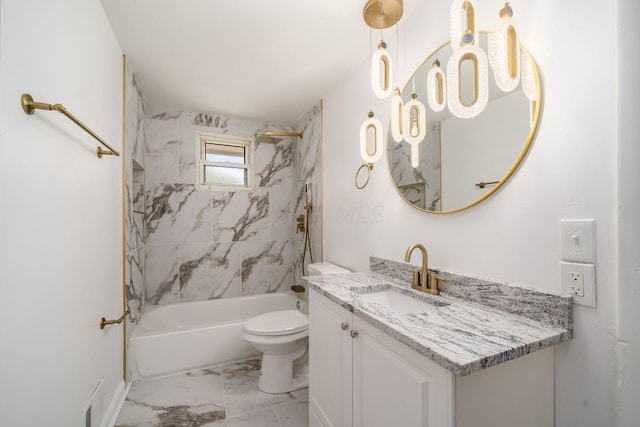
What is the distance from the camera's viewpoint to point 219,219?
3.03 meters

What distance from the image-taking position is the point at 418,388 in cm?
80

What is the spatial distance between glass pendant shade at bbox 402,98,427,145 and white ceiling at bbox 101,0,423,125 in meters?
0.61

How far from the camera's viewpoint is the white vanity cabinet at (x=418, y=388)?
29.0 inches

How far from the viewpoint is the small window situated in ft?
9.88

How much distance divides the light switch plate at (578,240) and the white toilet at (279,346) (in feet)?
4.61

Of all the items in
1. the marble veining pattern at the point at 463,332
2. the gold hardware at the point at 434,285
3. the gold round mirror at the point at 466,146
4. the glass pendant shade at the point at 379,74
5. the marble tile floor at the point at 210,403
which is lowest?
the marble tile floor at the point at 210,403

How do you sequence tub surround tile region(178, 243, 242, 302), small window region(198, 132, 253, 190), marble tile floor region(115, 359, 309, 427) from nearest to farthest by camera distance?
marble tile floor region(115, 359, 309, 427), tub surround tile region(178, 243, 242, 302), small window region(198, 132, 253, 190)

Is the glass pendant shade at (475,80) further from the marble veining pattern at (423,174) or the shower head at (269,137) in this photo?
the shower head at (269,137)

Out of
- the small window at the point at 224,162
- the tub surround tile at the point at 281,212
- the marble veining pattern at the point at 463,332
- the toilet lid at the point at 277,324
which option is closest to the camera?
the marble veining pattern at the point at 463,332

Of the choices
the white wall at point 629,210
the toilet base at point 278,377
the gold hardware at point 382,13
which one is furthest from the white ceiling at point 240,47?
the toilet base at point 278,377

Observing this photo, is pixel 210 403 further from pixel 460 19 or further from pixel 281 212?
pixel 460 19

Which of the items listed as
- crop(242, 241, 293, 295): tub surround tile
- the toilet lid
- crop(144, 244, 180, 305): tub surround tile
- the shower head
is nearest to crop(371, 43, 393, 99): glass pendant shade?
the toilet lid

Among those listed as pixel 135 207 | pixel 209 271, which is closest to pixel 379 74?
pixel 135 207

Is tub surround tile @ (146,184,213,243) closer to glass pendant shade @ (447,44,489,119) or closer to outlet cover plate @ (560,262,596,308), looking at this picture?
glass pendant shade @ (447,44,489,119)
